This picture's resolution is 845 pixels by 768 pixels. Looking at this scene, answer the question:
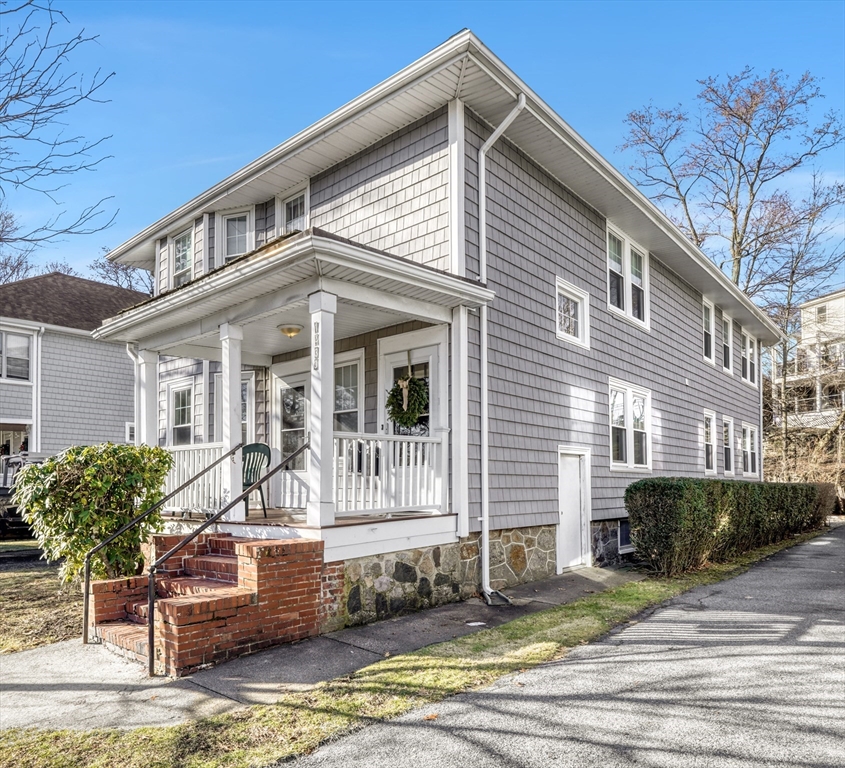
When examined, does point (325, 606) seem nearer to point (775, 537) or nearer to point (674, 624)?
point (674, 624)

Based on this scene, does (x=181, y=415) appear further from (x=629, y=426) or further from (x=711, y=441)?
(x=711, y=441)

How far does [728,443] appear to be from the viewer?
17.3m

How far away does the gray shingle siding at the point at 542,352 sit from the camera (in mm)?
8414

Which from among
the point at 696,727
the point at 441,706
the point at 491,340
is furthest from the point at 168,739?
the point at 491,340

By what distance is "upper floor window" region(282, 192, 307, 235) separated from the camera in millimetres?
10406

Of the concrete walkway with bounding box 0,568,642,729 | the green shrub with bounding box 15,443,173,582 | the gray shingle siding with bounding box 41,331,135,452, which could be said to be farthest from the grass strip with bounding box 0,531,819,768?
the gray shingle siding with bounding box 41,331,135,452

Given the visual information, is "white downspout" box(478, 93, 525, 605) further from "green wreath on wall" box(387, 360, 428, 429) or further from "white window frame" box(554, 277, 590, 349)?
"white window frame" box(554, 277, 590, 349)

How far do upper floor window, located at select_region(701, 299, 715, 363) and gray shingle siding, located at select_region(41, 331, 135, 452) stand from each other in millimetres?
16290

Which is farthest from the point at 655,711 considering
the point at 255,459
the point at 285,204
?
the point at 285,204

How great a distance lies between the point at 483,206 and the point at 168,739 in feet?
21.4

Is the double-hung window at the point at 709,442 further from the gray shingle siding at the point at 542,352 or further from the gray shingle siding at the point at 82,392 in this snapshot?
the gray shingle siding at the point at 82,392

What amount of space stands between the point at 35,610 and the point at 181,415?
5.53m

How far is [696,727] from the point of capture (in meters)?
4.09

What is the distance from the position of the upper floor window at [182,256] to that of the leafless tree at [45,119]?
725cm
